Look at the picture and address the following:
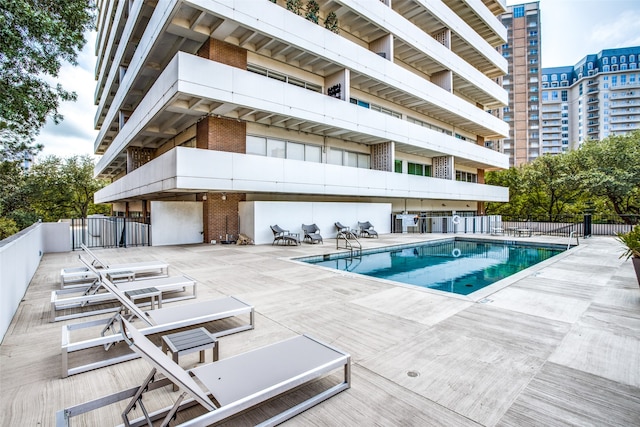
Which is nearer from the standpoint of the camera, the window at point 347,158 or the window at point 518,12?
the window at point 347,158

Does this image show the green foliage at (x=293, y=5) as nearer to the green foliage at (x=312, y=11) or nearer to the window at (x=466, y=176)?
the green foliage at (x=312, y=11)

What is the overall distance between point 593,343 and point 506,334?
39.9 inches

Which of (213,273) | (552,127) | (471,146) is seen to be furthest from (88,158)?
(552,127)

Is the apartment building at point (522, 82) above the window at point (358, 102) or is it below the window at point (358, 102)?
above

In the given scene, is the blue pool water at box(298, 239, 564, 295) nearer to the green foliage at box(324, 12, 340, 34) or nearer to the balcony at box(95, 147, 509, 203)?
the balcony at box(95, 147, 509, 203)

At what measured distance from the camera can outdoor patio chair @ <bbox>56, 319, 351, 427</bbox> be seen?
211 centimetres

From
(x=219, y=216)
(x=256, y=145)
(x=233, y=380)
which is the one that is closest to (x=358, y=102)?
(x=256, y=145)

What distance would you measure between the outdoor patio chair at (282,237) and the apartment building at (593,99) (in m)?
103

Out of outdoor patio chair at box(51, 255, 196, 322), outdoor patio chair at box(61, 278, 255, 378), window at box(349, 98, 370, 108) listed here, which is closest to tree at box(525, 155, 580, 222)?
window at box(349, 98, 370, 108)

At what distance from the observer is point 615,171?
940 inches

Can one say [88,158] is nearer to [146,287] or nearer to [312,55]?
[312,55]

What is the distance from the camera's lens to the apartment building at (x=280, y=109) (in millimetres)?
13633

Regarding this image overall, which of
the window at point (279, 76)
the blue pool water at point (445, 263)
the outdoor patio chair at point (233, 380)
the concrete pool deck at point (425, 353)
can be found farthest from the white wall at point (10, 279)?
the window at point (279, 76)

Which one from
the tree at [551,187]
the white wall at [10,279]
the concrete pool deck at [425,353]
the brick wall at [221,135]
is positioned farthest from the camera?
the tree at [551,187]
